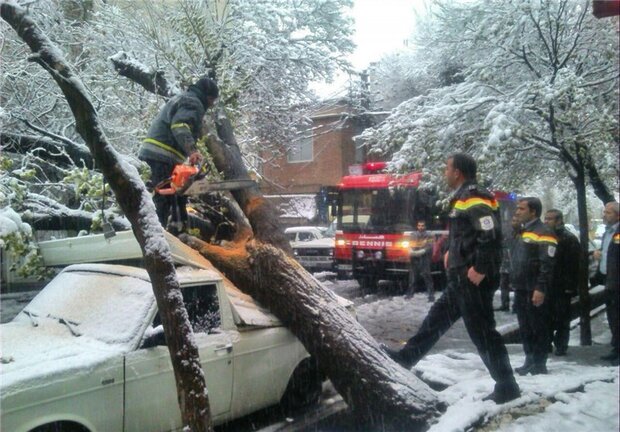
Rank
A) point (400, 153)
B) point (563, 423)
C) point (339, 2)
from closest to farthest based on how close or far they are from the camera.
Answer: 1. point (563, 423)
2. point (400, 153)
3. point (339, 2)

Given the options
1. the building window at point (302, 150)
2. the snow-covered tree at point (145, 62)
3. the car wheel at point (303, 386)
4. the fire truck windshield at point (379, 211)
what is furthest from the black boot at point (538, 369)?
the building window at point (302, 150)

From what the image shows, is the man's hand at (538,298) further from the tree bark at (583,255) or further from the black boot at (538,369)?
the tree bark at (583,255)

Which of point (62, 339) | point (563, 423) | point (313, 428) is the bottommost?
point (313, 428)

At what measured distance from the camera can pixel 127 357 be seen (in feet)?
12.5

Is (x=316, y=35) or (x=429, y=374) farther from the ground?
(x=316, y=35)

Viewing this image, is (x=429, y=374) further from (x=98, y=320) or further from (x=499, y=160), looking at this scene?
(x=98, y=320)

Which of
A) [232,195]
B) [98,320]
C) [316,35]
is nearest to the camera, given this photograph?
[98,320]

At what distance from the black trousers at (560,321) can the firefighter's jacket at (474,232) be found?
1.96 meters

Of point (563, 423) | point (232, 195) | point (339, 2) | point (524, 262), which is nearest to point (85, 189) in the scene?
Result: point (232, 195)

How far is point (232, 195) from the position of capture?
19.7ft

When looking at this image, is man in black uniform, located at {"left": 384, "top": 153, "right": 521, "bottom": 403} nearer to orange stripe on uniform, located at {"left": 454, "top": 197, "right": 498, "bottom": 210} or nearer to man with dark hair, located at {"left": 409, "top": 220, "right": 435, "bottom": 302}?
orange stripe on uniform, located at {"left": 454, "top": 197, "right": 498, "bottom": 210}

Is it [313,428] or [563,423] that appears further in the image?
[313,428]

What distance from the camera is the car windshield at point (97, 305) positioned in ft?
13.3

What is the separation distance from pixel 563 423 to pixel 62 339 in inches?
130
